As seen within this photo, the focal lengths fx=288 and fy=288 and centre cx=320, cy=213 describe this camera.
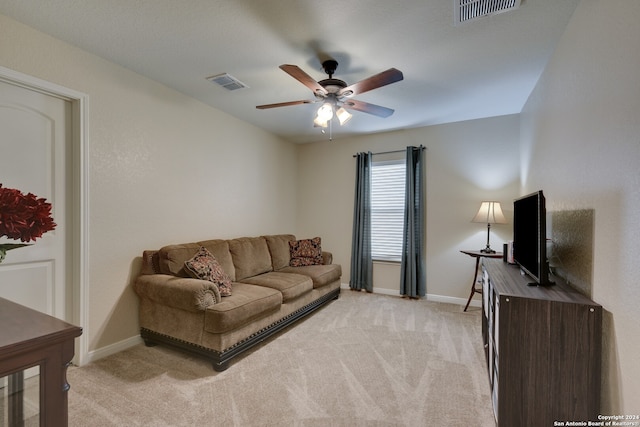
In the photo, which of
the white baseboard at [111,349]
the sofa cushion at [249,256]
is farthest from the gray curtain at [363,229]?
the white baseboard at [111,349]

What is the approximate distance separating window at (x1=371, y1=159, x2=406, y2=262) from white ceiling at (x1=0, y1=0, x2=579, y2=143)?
1.53 m

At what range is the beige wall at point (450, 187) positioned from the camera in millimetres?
3840

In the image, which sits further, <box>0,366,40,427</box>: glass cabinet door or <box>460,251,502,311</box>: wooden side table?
<box>460,251,502,311</box>: wooden side table

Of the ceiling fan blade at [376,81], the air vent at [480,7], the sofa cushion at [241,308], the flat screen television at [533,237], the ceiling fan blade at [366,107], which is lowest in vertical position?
the sofa cushion at [241,308]

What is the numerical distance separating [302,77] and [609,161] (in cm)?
190

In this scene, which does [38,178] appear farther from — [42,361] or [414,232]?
[414,232]

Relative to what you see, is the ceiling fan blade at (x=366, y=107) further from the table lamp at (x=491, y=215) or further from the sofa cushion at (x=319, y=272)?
the sofa cushion at (x=319, y=272)

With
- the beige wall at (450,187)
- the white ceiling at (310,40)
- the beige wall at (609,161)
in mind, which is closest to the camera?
the beige wall at (609,161)

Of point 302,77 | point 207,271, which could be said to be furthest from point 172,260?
point 302,77

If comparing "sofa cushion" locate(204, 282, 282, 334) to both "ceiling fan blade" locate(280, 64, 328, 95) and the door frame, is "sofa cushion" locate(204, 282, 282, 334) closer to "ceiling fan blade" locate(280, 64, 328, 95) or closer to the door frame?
the door frame

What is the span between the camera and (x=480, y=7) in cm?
183

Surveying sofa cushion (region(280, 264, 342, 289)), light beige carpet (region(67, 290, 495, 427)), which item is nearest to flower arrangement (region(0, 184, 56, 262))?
light beige carpet (region(67, 290, 495, 427))

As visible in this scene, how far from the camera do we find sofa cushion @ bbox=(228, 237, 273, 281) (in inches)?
136

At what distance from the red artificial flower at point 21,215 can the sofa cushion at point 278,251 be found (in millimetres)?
3054
